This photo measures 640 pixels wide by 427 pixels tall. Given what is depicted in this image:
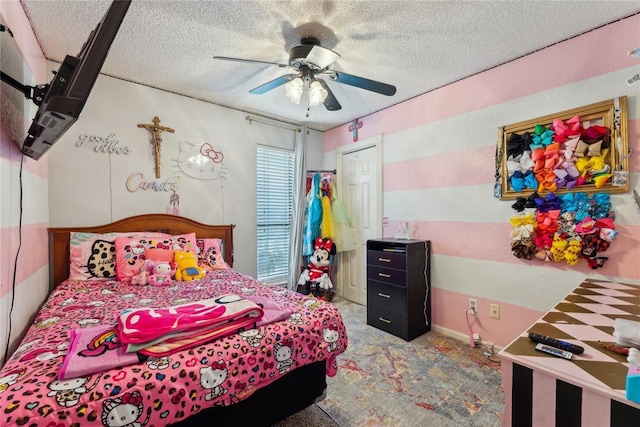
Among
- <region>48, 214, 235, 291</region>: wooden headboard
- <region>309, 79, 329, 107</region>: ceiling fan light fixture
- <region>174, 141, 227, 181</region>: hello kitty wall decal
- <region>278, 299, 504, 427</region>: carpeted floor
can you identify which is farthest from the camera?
<region>174, 141, 227, 181</region>: hello kitty wall decal

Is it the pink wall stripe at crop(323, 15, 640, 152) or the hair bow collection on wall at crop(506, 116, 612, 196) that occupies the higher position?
the pink wall stripe at crop(323, 15, 640, 152)

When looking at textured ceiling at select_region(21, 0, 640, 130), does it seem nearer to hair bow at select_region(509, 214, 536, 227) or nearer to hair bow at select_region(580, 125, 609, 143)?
hair bow at select_region(580, 125, 609, 143)

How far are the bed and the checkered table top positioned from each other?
0.95 metres

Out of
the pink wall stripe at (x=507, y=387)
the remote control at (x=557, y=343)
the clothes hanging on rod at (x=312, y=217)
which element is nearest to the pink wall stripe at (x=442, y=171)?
the clothes hanging on rod at (x=312, y=217)

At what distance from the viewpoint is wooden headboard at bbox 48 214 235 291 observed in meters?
2.25

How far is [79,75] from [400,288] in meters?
2.63

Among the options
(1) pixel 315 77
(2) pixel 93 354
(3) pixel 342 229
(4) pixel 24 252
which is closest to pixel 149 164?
(4) pixel 24 252

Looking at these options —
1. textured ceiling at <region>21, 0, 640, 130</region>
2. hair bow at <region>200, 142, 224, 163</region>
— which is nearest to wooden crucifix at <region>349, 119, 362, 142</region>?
textured ceiling at <region>21, 0, 640, 130</region>

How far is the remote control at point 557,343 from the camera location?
0.87m

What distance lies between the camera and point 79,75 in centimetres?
100

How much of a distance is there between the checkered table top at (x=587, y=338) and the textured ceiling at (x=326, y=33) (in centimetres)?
172

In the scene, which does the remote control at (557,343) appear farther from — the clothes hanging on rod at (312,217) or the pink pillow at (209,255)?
the clothes hanging on rod at (312,217)

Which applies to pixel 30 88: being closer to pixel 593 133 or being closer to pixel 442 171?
pixel 442 171

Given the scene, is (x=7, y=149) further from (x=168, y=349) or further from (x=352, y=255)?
(x=352, y=255)
